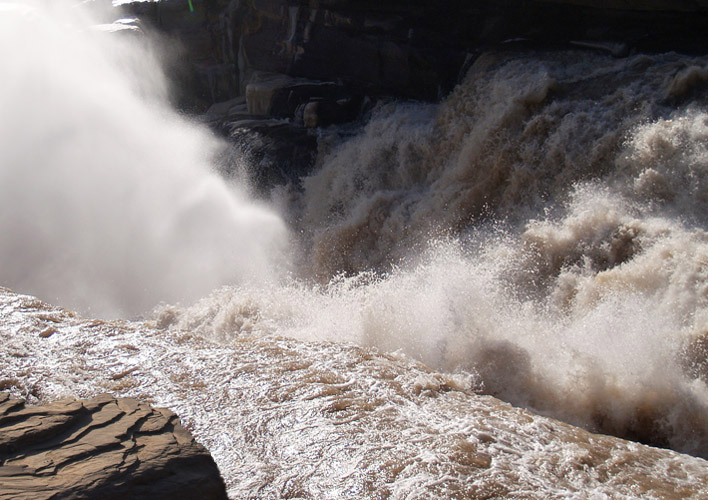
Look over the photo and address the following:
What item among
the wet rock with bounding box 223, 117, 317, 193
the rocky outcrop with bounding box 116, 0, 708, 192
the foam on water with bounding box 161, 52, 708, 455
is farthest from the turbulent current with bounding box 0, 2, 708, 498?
the rocky outcrop with bounding box 116, 0, 708, 192

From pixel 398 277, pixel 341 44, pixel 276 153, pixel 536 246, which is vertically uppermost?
pixel 341 44

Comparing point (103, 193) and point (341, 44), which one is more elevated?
point (341, 44)

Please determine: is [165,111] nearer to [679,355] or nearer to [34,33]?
[34,33]

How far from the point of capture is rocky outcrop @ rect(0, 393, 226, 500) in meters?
2.33

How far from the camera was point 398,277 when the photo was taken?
7.12 metres

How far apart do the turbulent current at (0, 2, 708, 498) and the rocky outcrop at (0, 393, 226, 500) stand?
0.46 metres

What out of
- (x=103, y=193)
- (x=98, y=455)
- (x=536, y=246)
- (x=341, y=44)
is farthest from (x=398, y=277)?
(x=341, y=44)

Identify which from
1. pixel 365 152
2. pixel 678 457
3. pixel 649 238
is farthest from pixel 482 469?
pixel 365 152

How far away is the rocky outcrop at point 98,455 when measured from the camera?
233cm

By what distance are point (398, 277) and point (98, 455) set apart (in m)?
4.87

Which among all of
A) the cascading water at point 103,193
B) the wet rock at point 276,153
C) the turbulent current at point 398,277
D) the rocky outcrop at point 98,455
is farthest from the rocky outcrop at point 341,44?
the rocky outcrop at point 98,455

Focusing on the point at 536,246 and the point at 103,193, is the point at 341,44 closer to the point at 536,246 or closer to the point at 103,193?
the point at 103,193

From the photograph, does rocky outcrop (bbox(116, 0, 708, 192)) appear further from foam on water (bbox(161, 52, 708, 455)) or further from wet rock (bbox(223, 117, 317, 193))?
foam on water (bbox(161, 52, 708, 455))

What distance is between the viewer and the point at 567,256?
6160 mm
